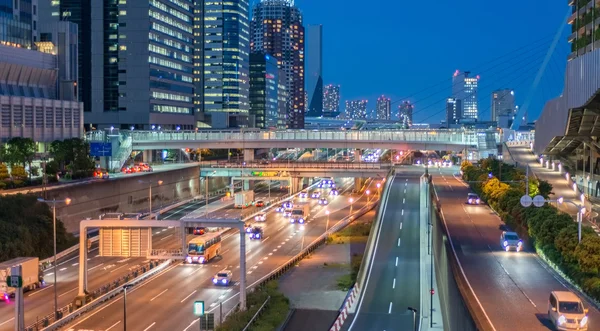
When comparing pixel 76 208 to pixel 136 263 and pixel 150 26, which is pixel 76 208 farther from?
pixel 150 26

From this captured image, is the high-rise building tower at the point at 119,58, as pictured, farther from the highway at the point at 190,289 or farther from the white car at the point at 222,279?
the white car at the point at 222,279

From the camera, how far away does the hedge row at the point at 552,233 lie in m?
27.1

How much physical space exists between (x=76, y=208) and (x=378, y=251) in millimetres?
30104

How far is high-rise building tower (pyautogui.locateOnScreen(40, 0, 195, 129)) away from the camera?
134m

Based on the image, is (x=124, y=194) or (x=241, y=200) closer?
(x=124, y=194)

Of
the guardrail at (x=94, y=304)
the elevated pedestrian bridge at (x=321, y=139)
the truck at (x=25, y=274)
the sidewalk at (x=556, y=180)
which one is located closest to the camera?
the guardrail at (x=94, y=304)

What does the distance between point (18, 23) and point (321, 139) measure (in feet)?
140

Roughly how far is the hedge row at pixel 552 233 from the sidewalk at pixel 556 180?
3.19 meters

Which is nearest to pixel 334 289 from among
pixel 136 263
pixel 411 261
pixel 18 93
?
pixel 411 261

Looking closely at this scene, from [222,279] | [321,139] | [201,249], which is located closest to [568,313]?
[222,279]

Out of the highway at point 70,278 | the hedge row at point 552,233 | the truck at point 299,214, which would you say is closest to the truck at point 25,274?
the highway at point 70,278

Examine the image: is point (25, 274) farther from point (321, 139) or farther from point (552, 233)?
point (321, 139)

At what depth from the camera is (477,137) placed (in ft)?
287

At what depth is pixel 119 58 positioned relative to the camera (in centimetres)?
13488
